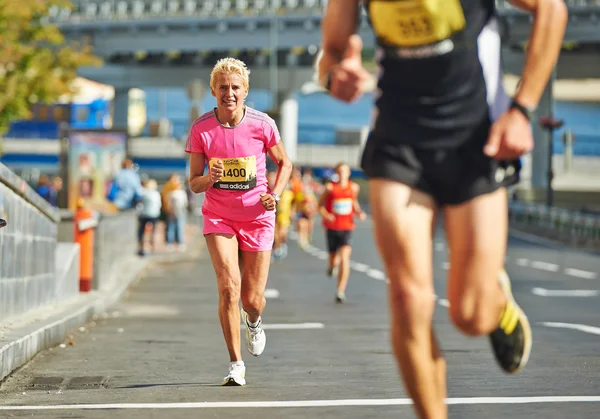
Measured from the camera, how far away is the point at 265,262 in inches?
374

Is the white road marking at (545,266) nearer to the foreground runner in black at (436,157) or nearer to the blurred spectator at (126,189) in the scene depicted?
the blurred spectator at (126,189)

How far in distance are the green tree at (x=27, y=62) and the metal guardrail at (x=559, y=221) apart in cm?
1435

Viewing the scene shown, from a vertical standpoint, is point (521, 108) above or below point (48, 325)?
above

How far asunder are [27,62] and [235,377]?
2592 centimetres

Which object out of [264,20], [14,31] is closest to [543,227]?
[14,31]

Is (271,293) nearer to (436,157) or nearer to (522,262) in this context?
(522,262)

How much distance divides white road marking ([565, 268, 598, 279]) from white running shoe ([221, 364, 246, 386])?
18.1 metres

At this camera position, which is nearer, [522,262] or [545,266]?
[545,266]

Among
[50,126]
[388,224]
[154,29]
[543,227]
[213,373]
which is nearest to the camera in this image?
[388,224]

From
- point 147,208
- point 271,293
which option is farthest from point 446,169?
point 147,208

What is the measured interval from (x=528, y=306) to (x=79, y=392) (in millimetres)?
10581

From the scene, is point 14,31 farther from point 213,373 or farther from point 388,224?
point 388,224

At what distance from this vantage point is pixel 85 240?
1819 centimetres

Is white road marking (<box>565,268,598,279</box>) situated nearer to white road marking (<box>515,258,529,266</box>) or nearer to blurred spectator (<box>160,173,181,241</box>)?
white road marking (<box>515,258,529,266</box>)
